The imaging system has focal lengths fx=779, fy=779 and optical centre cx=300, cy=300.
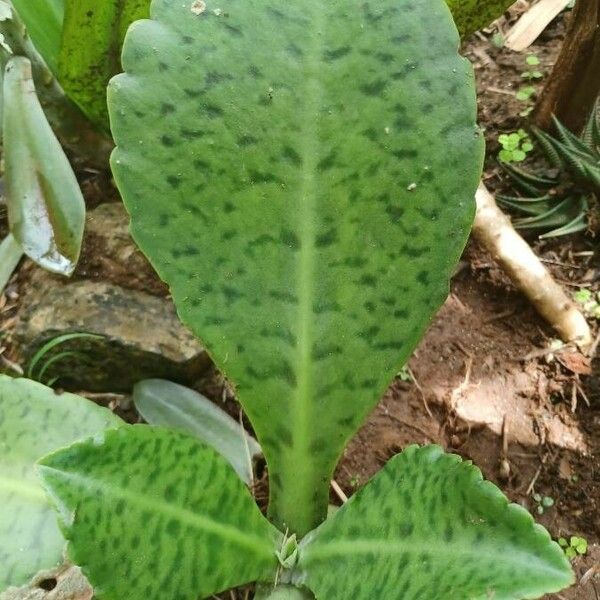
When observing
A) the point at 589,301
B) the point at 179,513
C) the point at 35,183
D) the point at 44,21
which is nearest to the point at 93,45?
the point at 44,21

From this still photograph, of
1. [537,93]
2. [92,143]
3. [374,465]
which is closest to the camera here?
[374,465]

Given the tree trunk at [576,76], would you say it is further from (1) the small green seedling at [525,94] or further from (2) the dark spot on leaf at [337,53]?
(2) the dark spot on leaf at [337,53]

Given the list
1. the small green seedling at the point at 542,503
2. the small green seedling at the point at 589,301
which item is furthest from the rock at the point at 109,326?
the small green seedling at the point at 589,301

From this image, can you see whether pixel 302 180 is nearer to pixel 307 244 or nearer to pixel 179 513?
pixel 307 244

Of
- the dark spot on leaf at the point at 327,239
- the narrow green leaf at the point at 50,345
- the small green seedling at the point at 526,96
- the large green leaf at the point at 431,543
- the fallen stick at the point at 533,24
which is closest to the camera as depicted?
the large green leaf at the point at 431,543

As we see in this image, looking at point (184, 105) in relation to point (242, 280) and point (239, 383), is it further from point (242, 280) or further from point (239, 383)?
point (239, 383)

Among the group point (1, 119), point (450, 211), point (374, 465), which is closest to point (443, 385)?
point (374, 465)

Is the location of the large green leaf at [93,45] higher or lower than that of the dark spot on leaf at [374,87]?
lower
